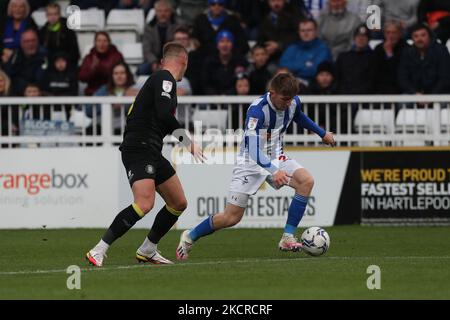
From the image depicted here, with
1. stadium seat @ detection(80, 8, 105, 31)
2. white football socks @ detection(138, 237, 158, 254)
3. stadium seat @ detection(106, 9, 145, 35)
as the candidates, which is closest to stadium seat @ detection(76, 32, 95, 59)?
stadium seat @ detection(80, 8, 105, 31)

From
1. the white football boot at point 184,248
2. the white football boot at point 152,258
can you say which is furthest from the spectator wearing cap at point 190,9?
the white football boot at point 152,258

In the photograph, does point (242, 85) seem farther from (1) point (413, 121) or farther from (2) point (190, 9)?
(2) point (190, 9)

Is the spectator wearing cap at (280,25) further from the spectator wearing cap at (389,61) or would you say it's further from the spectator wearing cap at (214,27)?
the spectator wearing cap at (389,61)

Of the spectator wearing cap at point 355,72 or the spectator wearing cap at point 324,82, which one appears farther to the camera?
the spectator wearing cap at point 355,72

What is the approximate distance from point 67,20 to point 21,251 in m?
8.43

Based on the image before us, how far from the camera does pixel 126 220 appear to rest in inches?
487

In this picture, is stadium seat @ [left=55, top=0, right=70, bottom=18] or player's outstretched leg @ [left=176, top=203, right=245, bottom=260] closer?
player's outstretched leg @ [left=176, top=203, right=245, bottom=260]

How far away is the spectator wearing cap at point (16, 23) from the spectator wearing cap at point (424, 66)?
22.3 feet

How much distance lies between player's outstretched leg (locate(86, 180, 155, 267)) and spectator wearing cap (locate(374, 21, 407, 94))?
25.9 feet

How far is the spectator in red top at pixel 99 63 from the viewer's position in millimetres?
20625

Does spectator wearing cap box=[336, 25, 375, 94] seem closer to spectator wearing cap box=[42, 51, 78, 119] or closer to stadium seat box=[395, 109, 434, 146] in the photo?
stadium seat box=[395, 109, 434, 146]

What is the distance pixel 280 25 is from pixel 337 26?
97 centimetres

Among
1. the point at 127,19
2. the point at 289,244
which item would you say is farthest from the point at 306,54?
the point at 289,244

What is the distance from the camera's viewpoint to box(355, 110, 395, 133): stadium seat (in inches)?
729
